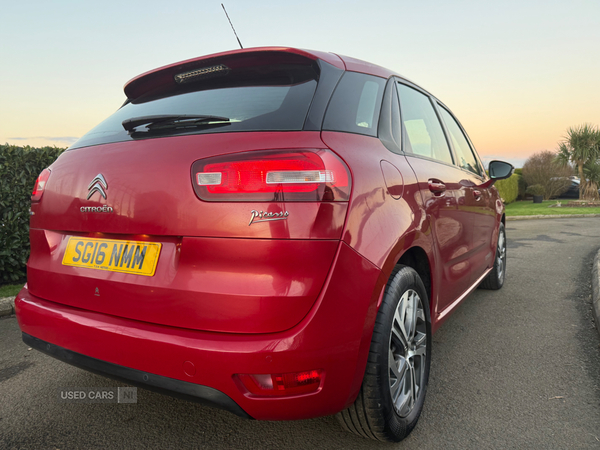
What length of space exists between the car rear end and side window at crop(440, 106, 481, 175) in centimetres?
169

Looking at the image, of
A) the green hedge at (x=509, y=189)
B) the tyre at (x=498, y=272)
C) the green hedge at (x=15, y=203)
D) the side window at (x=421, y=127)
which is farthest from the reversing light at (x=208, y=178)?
the green hedge at (x=509, y=189)

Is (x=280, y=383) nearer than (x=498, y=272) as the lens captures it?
Yes

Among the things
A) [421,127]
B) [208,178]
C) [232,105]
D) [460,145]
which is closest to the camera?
[208,178]

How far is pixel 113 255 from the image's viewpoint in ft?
5.61

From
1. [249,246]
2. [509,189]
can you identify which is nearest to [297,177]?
[249,246]

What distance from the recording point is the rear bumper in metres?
1.46

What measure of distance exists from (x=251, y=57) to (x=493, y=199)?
109 inches

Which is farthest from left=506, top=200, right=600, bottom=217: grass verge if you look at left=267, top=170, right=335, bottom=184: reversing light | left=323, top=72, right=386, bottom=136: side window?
left=267, top=170, right=335, bottom=184: reversing light

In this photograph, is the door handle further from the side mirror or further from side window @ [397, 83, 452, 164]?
the side mirror

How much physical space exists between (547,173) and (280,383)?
25.6 m

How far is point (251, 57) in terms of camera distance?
1.95m

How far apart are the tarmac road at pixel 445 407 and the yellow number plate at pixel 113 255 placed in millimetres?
830

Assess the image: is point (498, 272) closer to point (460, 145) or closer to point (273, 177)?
point (460, 145)

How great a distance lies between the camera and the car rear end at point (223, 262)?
1468 millimetres
